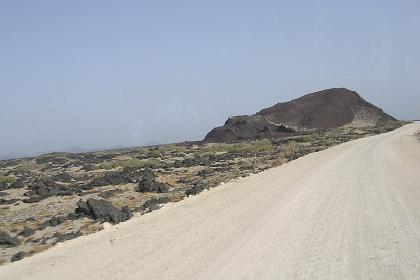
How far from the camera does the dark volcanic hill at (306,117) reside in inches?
3802

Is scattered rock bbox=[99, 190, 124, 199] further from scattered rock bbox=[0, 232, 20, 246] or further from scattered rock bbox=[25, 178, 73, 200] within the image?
scattered rock bbox=[0, 232, 20, 246]

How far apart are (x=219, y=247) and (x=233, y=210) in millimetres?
5170

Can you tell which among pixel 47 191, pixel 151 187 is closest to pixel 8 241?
pixel 151 187

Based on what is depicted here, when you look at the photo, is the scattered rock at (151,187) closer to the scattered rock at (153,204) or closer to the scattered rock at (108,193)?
the scattered rock at (108,193)

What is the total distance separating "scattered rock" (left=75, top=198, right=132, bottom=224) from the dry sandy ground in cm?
122

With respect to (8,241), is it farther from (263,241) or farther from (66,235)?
(263,241)

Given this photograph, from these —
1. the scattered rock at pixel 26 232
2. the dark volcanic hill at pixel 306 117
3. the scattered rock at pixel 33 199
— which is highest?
the dark volcanic hill at pixel 306 117

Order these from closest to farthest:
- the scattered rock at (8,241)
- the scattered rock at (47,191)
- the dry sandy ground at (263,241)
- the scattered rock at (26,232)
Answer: the dry sandy ground at (263,241), the scattered rock at (8,241), the scattered rock at (26,232), the scattered rock at (47,191)

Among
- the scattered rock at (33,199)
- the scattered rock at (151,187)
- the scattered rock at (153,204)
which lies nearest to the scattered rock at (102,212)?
the scattered rock at (153,204)

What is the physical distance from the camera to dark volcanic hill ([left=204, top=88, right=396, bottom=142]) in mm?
96562

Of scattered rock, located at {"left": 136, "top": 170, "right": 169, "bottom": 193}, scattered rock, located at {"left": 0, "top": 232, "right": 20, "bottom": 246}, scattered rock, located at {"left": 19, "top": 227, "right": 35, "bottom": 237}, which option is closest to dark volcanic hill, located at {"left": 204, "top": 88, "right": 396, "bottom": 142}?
scattered rock, located at {"left": 136, "top": 170, "right": 169, "bottom": 193}

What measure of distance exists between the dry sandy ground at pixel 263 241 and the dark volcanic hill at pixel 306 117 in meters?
75.8

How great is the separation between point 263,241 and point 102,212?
350 inches

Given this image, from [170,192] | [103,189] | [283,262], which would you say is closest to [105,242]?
[283,262]
